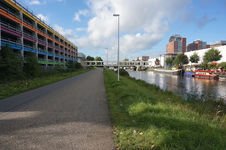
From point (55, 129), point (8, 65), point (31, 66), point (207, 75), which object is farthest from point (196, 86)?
point (8, 65)

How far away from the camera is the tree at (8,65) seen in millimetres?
14415

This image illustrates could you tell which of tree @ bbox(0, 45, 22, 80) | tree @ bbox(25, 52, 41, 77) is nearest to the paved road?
tree @ bbox(0, 45, 22, 80)

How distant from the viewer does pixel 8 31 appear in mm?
22234

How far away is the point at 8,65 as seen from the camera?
14672mm

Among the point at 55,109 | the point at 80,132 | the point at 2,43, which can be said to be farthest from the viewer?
the point at 2,43

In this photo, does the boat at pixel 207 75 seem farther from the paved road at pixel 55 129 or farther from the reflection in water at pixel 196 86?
the paved road at pixel 55 129

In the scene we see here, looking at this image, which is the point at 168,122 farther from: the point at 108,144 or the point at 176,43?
the point at 176,43

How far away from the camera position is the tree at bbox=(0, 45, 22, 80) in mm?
14415

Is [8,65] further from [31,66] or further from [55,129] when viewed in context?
[55,129]

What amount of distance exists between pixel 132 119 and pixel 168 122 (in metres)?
1.24

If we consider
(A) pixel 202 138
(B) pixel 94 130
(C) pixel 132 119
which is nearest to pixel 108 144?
(B) pixel 94 130

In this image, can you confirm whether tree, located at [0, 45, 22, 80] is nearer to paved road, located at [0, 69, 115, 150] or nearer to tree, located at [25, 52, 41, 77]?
tree, located at [25, 52, 41, 77]

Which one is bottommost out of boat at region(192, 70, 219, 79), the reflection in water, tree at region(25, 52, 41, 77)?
the reflection in water

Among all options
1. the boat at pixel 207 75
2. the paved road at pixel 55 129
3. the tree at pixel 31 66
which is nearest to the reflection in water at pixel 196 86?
the boat at pixel 207 75
